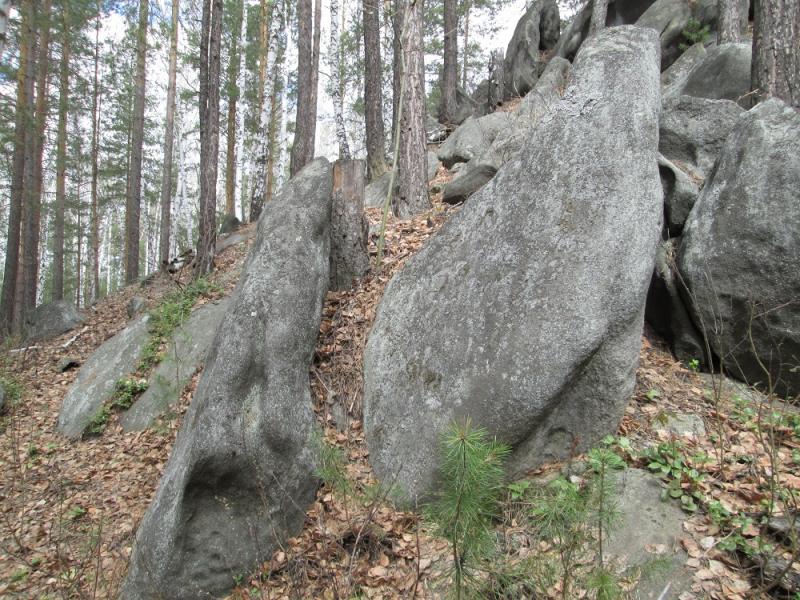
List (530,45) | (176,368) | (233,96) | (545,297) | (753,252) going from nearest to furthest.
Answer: (545,297)
(753,252)
(176,368)
(233,96)
(530,45)

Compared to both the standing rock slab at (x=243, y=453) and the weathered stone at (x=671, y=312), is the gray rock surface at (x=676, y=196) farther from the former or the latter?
the standing rock slab at (x=243, y=453)

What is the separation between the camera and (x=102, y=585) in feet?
13.5

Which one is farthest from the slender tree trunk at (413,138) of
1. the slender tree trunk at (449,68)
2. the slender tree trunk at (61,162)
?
the slender tree trunk at (61,162)

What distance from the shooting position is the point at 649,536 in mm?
3127

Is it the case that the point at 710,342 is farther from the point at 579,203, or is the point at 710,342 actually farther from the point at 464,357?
the point at 464,357

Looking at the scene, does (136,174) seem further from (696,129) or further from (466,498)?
(466,498)

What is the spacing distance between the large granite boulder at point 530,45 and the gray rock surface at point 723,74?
9.01 metres

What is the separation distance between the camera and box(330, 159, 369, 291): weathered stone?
5957mm

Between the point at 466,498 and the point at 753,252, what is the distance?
389cm

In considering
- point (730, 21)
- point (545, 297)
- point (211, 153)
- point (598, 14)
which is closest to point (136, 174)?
point (211, 153)

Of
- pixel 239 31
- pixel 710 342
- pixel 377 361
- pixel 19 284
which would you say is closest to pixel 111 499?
pixel 377 361

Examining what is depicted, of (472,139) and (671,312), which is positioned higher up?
(472,139)

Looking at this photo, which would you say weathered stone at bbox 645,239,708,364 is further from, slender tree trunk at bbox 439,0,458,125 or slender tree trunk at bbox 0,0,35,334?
slender tree trunk at bbox 0,0,35,334

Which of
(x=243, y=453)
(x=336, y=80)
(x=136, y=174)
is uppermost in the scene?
(x=336, y=80)
